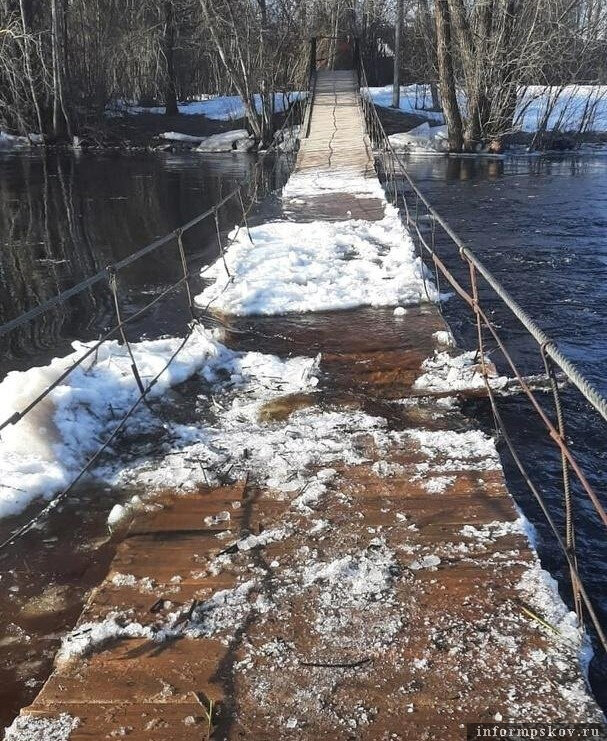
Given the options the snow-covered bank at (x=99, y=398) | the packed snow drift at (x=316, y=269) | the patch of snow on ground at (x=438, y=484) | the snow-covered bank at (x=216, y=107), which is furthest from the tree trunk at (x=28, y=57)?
the patch of snow on ground at (x=438, y=484)

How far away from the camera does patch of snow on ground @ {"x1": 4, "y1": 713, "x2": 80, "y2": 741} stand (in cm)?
226

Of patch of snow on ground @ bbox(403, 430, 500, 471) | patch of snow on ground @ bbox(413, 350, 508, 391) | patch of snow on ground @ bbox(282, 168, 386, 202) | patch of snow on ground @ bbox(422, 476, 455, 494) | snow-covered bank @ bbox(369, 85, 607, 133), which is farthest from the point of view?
snow-covered bank @ bbox(369, 85, 607, 133)

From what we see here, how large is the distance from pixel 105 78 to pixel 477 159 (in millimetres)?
16956

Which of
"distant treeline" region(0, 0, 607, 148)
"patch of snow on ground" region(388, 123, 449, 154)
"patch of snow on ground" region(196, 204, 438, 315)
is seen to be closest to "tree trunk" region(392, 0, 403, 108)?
"distant treeline" region(0, 0, 607, 148)

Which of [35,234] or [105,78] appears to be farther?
[105,78]

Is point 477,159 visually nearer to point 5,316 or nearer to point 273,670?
point 5,316

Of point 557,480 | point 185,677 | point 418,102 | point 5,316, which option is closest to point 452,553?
point 185,677

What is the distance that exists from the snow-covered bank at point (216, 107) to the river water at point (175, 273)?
749cm

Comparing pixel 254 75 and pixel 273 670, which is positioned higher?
pixel 254 75

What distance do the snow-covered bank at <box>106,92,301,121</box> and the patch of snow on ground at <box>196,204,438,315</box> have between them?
23380mm

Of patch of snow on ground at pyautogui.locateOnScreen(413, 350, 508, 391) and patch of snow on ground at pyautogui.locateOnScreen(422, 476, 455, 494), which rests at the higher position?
patch of snow on ground at pyautogui.locateOnScreen(413, 350, 508, 391)

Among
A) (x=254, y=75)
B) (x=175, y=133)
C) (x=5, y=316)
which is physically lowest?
(x=5, y=316)

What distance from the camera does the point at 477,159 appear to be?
78.1 feet

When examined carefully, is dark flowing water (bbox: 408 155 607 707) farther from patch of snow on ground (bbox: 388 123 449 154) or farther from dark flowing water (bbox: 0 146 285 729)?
patch of snow on ground (bbox: 388 123 449 154)
